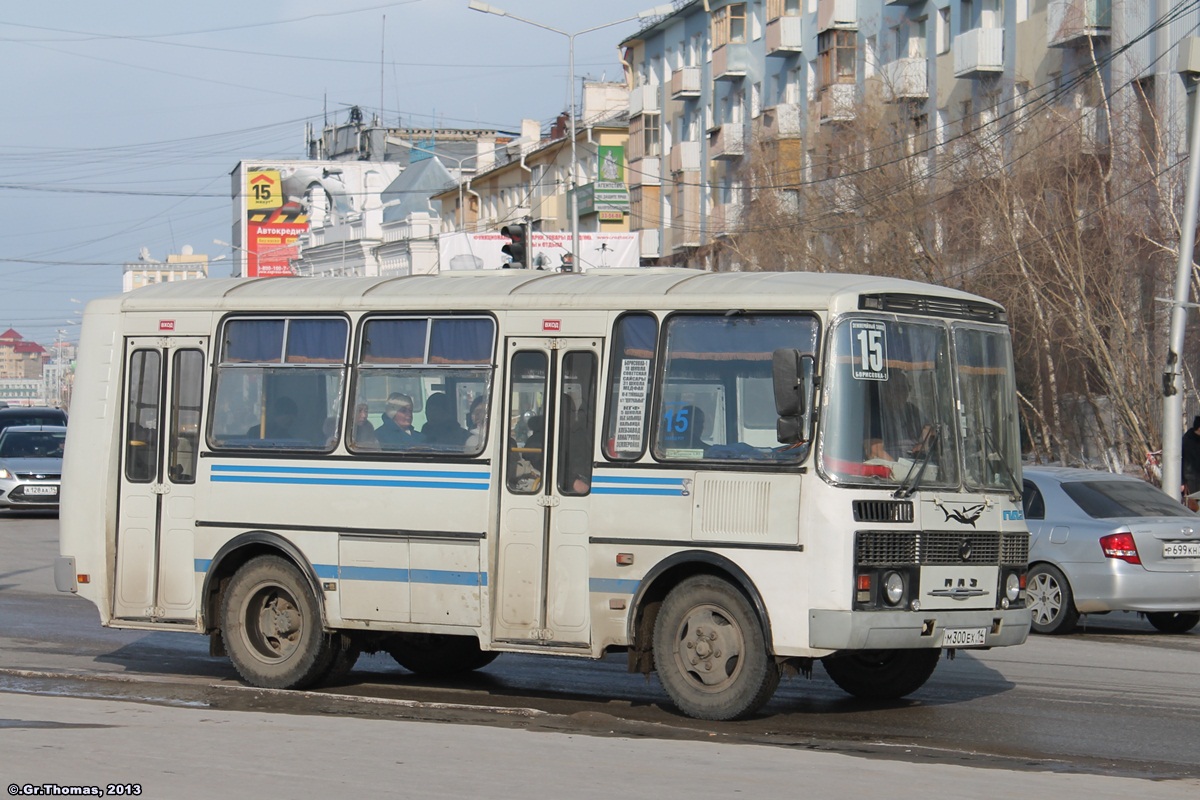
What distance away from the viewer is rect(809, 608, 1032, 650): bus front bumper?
9922 millimetres

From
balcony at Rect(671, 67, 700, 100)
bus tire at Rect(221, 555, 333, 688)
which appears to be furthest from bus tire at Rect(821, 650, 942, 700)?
balcony at Rect(671, 67, 700, 100)

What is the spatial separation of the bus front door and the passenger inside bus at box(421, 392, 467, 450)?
38 cm

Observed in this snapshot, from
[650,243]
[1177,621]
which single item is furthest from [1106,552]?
[650,243]

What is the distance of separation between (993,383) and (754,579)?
2.05m

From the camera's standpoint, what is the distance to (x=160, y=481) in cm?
1254

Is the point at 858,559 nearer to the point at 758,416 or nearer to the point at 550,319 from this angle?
the point at 758,416

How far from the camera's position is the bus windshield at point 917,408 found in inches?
398

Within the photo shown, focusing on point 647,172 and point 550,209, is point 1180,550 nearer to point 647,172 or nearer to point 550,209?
point 647,172

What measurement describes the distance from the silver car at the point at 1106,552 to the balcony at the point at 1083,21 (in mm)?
23016

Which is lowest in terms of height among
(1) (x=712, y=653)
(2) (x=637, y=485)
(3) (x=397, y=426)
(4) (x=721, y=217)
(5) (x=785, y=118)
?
(1) (x=712, y=653)

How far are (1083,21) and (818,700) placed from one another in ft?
95.0

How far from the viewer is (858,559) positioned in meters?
9.98

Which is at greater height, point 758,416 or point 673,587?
point 758,416

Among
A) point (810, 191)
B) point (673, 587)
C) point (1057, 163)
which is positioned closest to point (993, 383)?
point (673, 587)
